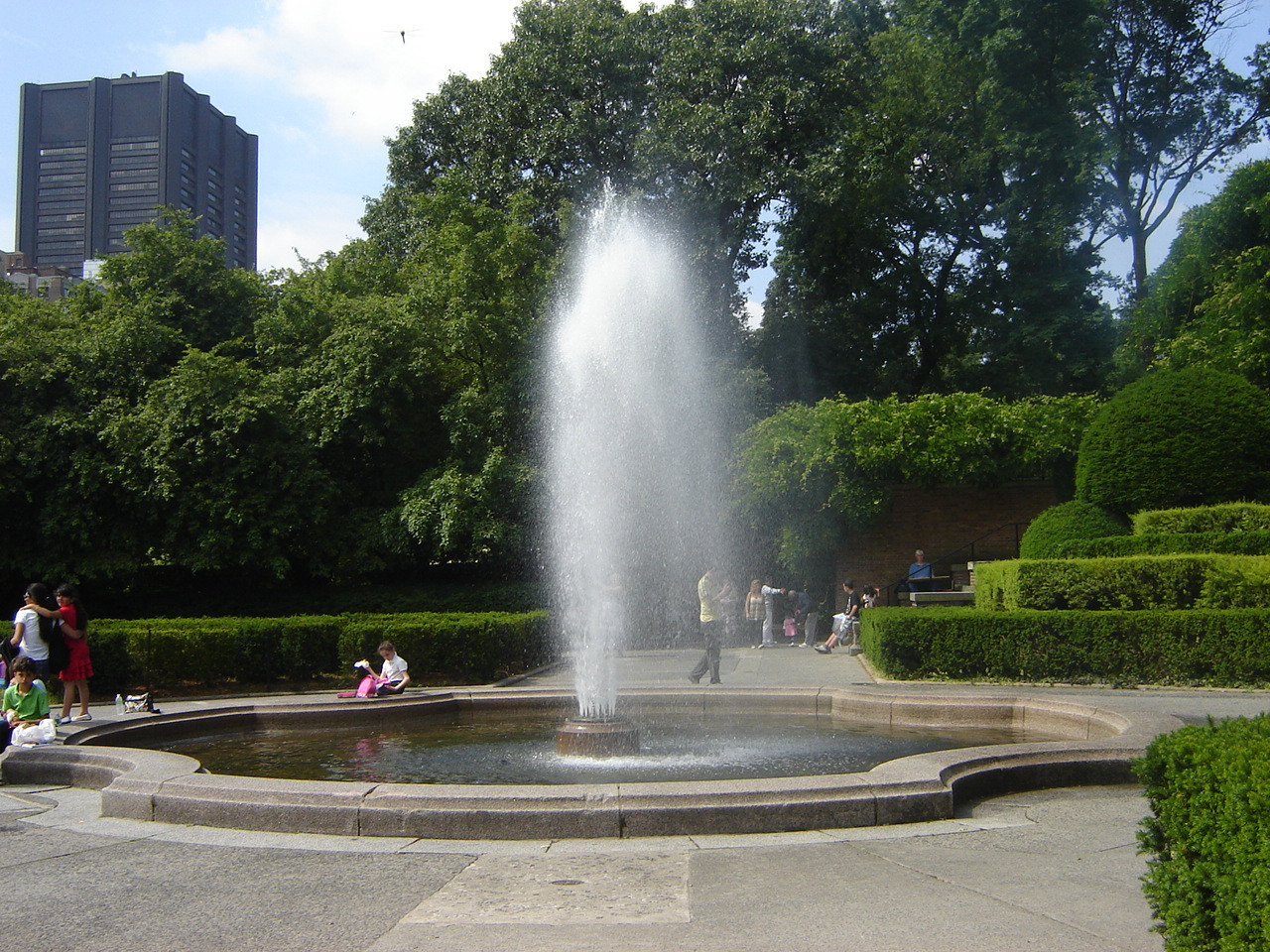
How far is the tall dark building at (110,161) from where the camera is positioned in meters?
70.8

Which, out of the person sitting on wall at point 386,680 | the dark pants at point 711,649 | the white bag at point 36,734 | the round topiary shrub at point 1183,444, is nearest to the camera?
the white bag at point 36,734

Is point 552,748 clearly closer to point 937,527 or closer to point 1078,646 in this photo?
Answer: point 1078,646

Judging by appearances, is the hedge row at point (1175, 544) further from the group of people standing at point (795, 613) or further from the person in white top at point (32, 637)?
the person in white top at point (32, 637)

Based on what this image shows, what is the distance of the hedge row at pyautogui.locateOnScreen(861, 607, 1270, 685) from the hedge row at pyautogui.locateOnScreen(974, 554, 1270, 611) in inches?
30.1

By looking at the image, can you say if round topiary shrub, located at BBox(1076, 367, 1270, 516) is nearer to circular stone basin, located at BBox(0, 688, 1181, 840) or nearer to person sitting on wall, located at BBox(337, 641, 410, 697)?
circular stone basin, located at BBox(0, 688, 1181, 840)

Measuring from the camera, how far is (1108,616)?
1409 centimetres

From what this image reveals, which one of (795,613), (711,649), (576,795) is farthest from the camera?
(795,613)

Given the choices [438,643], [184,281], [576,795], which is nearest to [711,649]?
[438,643]

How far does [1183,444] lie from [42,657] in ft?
54.5

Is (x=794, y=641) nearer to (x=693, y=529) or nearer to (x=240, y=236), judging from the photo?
(x=693, y=529)

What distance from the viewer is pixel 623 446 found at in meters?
19.9

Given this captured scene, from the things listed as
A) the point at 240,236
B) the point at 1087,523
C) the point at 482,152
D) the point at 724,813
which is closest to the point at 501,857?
the point at 724,813

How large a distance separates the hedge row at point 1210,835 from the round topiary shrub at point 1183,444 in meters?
14.8

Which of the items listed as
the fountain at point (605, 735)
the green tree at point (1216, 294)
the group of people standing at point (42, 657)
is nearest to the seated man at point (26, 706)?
the group of people standing at point (42, 657)
